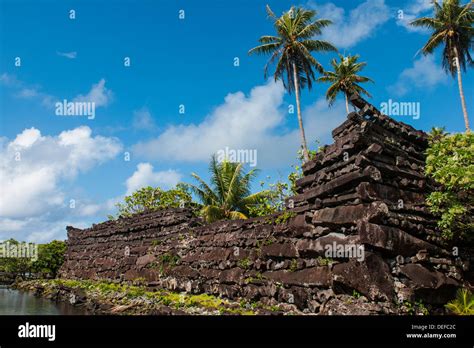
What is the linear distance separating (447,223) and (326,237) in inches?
106

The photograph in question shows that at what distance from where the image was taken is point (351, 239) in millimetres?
7812

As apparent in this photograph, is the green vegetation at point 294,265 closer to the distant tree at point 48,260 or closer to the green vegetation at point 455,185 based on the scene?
the green vegetation at point 455,185

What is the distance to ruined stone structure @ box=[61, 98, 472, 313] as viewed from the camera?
24.1 feet

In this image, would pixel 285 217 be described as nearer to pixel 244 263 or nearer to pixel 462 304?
pixel 244 263

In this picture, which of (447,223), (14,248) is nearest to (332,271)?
(447,223)

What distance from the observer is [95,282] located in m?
21.8

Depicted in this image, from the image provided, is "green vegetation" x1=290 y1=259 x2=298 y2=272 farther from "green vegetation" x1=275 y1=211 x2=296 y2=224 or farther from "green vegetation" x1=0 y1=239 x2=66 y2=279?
"green vegetation" x1=0 y1=239 x2=66 y2=279

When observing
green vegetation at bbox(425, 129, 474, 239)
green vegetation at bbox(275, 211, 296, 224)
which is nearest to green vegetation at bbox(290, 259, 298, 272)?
green vegetation at bbox(275, 211, 296, 224)

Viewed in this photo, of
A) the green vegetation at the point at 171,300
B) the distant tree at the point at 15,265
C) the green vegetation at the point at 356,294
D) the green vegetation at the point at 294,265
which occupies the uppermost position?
the green vegetation at the point at 294,265

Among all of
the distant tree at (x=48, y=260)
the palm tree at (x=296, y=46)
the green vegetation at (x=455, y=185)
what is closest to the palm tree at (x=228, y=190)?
the palm tree at (x=296, y=46)

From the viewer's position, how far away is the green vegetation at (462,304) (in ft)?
23.4

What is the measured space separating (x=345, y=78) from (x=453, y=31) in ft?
28.9

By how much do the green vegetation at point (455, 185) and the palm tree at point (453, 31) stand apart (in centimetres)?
2001
